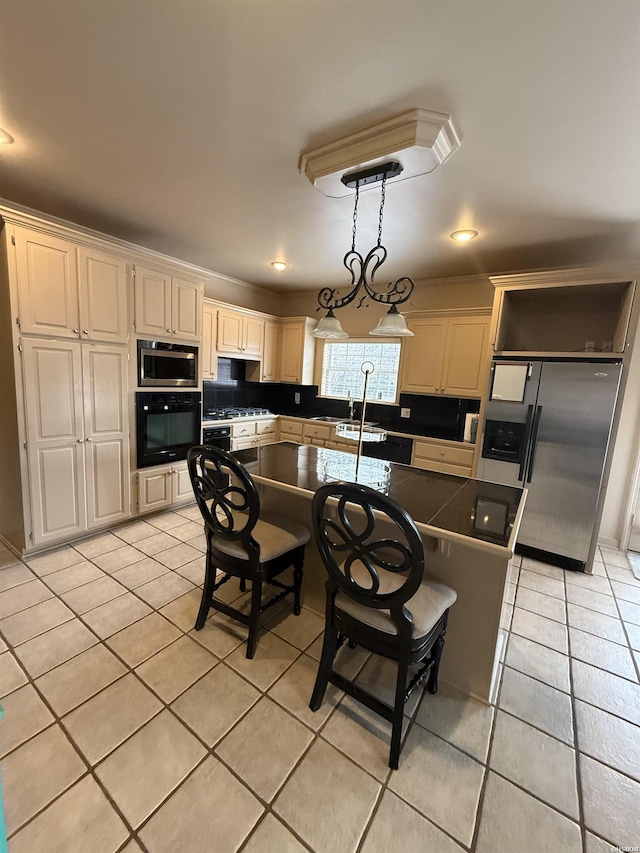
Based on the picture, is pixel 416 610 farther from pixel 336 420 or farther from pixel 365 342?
pixel 365 342

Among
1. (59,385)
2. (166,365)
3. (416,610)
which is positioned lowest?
(416,610)

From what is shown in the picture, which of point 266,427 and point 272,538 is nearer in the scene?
point 272,538

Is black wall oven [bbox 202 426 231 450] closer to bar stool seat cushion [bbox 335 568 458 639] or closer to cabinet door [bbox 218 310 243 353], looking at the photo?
cabinet door [bbox 218 310 243 353]

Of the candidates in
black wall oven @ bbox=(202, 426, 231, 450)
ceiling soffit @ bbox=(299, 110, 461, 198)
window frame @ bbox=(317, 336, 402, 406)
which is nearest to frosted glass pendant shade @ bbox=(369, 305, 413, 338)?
ceiling soffit @ bbox=(299, 110, 461, 198)

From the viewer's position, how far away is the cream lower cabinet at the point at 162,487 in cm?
338

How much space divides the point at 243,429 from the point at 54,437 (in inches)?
81.1

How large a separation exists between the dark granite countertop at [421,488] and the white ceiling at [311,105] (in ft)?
5.78

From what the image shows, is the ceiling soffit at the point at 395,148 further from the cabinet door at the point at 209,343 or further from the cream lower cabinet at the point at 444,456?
the cream lower cabinet at the point at 444,456

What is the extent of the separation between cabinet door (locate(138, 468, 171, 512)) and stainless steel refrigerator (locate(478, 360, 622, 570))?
10.2 feet

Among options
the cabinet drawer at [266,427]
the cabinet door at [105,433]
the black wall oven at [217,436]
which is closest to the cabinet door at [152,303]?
the cabinet door at [105,433]

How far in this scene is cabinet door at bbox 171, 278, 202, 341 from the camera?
3412 millimetres

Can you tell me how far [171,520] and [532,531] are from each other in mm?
3409

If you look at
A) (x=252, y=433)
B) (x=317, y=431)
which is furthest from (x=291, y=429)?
(x=252, y=433)

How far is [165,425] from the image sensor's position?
137 inches
